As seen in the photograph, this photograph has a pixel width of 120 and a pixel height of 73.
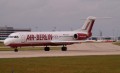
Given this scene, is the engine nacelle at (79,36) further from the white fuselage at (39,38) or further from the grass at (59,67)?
the grass at (59,67)

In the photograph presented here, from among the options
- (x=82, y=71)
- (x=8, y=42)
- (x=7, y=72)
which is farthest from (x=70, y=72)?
(x=8, y=42)

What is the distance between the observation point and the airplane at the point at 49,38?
6038 cm

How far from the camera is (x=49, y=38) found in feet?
209

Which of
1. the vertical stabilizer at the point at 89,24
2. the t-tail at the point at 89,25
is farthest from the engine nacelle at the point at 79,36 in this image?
the vertical stabilizer at the point at 89,24

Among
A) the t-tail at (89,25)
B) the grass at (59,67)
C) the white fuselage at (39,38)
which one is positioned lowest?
the grass at (59,67)

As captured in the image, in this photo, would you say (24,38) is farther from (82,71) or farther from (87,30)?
(82,71)

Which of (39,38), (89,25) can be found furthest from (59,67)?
(89,25)

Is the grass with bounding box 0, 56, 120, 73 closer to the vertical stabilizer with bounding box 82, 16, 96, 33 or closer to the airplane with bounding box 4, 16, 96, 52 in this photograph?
the airplane with bounding box 4, 16, 96, 52

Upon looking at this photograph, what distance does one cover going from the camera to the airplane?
60.4 metres

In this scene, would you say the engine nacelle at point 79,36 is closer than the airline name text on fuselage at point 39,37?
No

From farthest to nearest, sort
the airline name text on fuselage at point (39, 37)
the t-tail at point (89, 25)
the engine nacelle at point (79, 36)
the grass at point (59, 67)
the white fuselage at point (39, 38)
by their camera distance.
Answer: the t-tail at point (89, 25)
the engine nacelle at point (79, 36)
the airline name text on fuselage at point (39, 37)
the white fuselage at point (39, 38)
the grass at point (59, 67)

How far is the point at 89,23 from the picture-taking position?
68500mm

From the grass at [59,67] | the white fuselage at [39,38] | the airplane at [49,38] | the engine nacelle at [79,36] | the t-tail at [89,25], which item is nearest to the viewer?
the grass at [59,67]

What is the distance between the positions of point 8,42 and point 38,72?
3664 centimetres
